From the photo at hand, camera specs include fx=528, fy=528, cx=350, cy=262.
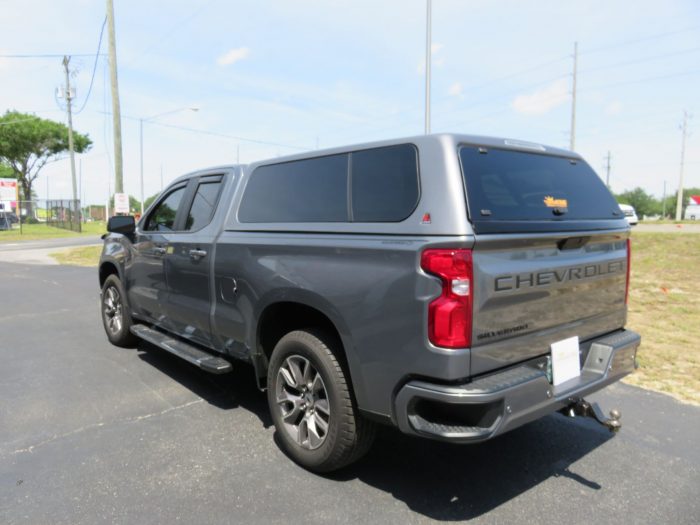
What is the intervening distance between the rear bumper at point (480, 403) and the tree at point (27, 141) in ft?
171

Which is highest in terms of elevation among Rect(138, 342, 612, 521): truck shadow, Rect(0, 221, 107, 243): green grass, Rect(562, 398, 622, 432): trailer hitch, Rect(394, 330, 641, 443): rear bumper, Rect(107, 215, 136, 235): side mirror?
Rect(107, 215, 136, 235): side mirror

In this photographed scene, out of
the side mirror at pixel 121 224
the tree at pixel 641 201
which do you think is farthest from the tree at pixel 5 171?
the tree at pixel 641 201

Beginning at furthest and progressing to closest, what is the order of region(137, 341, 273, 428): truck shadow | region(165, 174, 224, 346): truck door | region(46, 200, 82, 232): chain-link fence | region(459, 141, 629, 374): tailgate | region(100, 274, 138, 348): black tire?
region(46, 200, 82, 232): chain-link fence, region(100, 274, 138, 348): black tire, region(137, 341, 273, 428): truck shadow, region(165, 174, 224, 346): truck door, region(459, 141, 629, 374): tailgate

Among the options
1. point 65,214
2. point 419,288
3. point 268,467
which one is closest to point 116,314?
point 268,467

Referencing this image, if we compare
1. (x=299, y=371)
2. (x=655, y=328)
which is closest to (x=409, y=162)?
(x=299, y=371)

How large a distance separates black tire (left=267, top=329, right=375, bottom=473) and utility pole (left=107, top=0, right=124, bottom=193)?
1529cm

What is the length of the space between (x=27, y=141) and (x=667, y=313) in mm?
52593

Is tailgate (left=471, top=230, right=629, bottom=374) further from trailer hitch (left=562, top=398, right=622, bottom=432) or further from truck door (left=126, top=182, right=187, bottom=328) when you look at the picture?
truck door (left=126, top=182, right=187, bottom=328)

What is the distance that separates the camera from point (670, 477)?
3182 millimetres

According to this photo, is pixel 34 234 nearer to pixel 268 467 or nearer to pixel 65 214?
pixel 65 214

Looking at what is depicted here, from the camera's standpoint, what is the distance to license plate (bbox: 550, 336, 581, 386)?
291 cm

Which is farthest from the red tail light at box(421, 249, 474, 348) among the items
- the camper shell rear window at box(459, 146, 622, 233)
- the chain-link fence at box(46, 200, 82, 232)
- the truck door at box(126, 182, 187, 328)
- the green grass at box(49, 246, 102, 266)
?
the chain-link fence at box(46, 200, 82, 232)

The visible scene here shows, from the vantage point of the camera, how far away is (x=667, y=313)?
7.56 meters

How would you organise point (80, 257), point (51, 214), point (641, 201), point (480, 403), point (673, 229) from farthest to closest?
point (641, 201), point (51, 214), point (673, 229), point (80, 257), point (480, 403)
